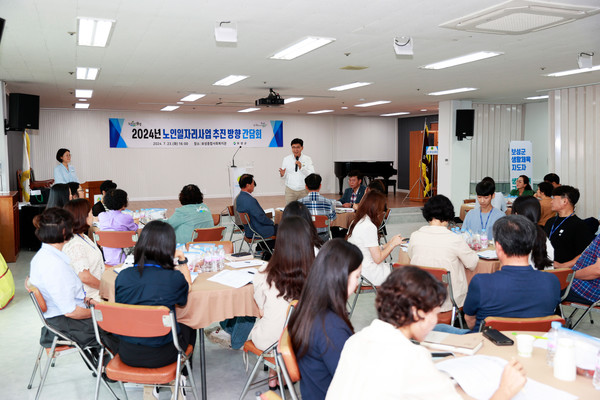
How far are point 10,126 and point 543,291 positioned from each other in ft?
30.6

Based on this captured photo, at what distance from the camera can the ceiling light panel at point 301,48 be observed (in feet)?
19.6

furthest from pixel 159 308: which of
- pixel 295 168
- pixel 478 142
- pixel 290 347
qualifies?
pixel 478 142

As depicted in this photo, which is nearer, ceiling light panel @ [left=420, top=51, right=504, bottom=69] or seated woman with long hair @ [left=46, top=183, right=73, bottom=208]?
ceiling light panel @ [left=420, top=51, right=504, bottom=69]

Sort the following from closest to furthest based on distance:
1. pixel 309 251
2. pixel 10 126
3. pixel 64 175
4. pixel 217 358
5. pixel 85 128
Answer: pixel 309 251 < pixel 217 358 < pixel 10 126 < pixel 64 175 < pixel 85 128

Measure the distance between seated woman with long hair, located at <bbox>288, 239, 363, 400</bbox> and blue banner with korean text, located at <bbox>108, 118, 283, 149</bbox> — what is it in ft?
49.8

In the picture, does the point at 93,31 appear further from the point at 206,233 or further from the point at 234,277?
the point at 234,277

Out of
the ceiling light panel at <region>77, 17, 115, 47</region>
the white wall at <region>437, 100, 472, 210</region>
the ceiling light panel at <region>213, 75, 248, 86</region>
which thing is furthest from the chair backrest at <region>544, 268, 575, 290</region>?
the white wall at <region>437, 100, 472, 210</region>

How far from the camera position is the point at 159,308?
8.94ft

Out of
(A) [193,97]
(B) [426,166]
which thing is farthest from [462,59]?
(B) [426,166]

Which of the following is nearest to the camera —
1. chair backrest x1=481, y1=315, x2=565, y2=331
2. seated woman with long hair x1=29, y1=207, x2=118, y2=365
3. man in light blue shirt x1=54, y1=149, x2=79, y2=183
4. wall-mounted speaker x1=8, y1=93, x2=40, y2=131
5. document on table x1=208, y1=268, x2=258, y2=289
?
chair backrest x1=481, y1=315, x2=565, y2=331

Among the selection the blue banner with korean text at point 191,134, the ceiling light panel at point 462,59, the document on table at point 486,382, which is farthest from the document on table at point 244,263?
the blue banner with korean text at point 191,134

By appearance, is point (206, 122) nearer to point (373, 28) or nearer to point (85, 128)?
point (85, 128)

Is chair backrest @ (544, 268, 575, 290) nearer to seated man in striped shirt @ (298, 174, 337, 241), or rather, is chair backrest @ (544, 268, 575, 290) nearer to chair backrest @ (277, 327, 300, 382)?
chair backrest @ (277, 327, 300, 382)

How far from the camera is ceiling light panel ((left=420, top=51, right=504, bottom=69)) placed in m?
7.03
